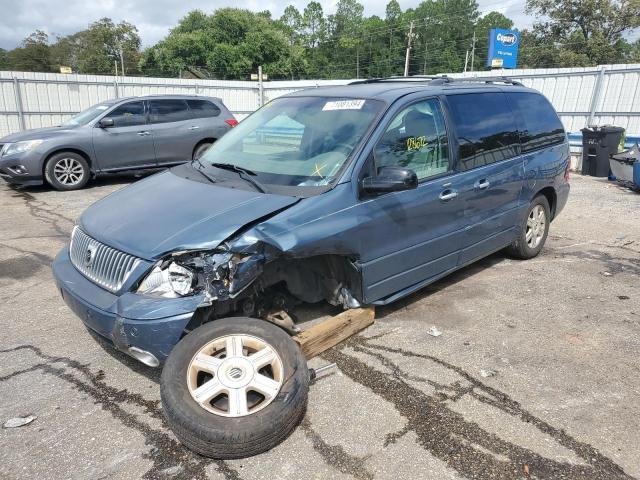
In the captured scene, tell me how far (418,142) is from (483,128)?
97cm

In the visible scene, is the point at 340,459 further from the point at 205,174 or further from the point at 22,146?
the point at 22,146

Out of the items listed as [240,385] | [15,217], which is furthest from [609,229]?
[15,217]

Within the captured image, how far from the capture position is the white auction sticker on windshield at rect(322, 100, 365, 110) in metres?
3.82

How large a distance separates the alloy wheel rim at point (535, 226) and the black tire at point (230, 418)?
3.66m

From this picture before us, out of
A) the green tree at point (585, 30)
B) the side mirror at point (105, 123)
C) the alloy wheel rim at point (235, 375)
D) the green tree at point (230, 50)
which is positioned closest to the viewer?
the alloy wheel rim at point (235, 375)

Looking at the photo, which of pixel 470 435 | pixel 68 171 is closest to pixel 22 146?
pixel 68 171

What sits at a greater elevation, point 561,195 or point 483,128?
point 483,128

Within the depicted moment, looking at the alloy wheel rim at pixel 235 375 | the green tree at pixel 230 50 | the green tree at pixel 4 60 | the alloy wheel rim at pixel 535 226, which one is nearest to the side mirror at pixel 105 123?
the alloy wheel rim at pixel 535 226

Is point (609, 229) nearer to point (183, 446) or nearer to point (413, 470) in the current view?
point (413, 470)

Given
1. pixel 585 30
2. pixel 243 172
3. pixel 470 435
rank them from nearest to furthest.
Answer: pixel 470 435, pixel 243 172, pixel 585 30

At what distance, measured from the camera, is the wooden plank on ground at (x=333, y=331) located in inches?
133

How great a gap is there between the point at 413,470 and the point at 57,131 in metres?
9.35

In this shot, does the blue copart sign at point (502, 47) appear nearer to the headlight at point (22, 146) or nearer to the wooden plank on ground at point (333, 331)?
the headlight at point (22, 146)

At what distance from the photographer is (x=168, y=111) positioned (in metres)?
10.5
